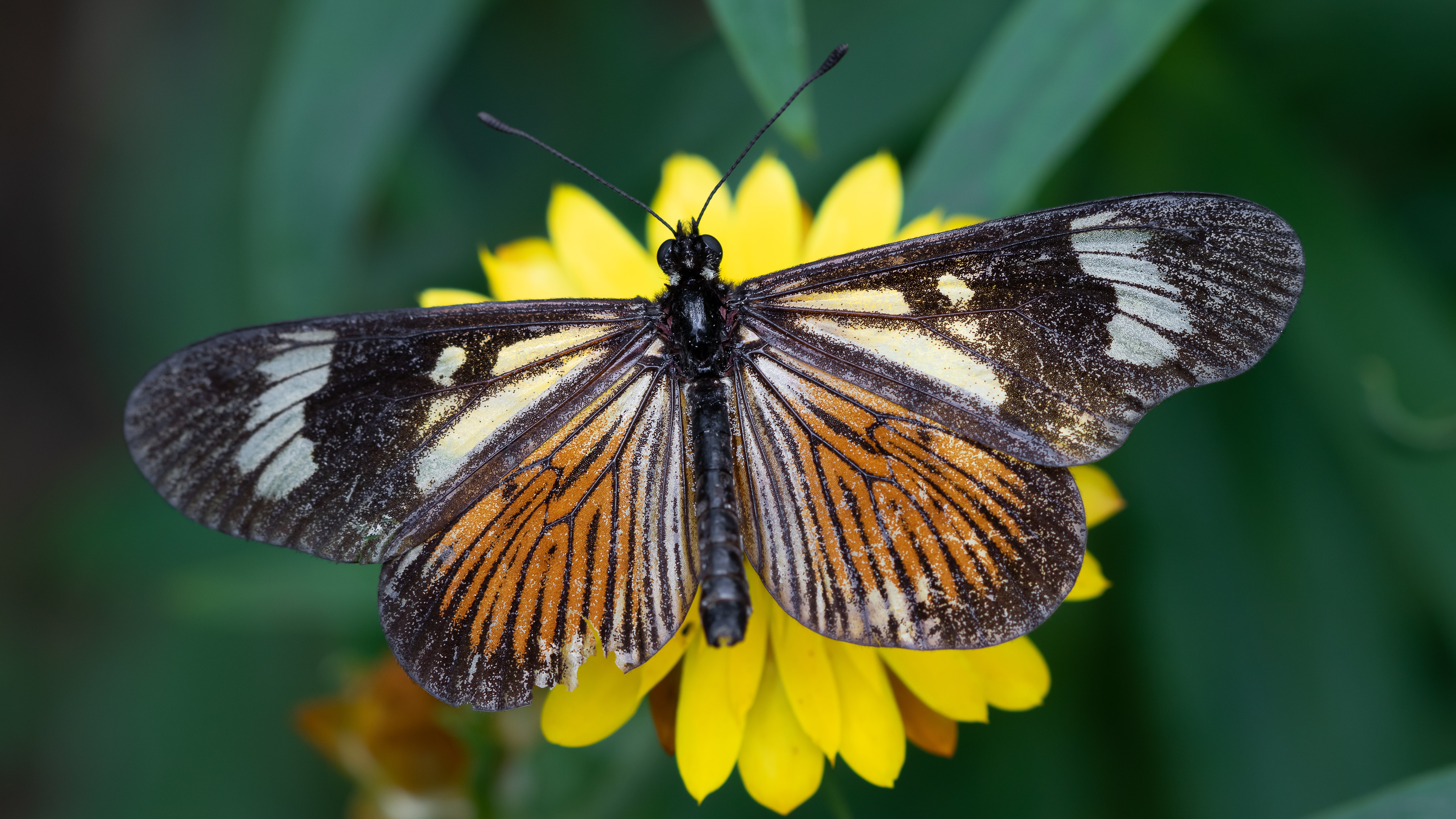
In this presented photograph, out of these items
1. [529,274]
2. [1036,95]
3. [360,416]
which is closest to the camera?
[360,416]

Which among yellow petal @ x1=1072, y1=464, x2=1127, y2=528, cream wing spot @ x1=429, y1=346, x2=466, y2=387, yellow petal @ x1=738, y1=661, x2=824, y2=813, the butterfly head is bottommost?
yellow petal @ x1=738, y1=661, x2=824, y2=813

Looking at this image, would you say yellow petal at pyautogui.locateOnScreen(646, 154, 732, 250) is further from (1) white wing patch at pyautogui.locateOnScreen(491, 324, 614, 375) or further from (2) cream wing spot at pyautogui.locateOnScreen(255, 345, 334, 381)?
(2) cream wing spot at pyautogui.locateOnScreen(255, 345, 334, 381)

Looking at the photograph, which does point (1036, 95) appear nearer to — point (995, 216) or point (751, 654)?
point (995, 216)

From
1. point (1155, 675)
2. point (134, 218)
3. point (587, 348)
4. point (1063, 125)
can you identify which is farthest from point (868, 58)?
point (134, 218)

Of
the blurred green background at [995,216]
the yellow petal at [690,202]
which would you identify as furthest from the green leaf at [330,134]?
the yellow petal at [690,202]

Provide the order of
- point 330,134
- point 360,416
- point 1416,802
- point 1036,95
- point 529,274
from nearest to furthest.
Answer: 1. point 1416,802
2. point 360,416
3. point 1036,95
4. point 529,274
5. point 330,134

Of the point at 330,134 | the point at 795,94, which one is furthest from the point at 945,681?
the point at 330,134

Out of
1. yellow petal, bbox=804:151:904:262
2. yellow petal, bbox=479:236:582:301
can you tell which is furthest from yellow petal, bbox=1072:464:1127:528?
yellow petal, bbox=479:236:582:301
